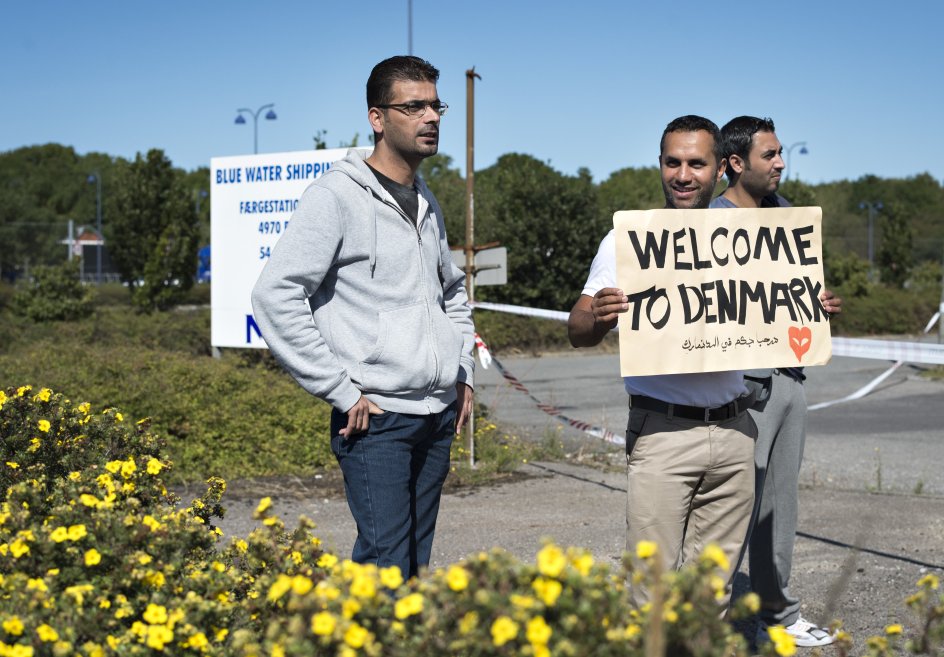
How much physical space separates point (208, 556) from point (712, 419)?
157 centimetres

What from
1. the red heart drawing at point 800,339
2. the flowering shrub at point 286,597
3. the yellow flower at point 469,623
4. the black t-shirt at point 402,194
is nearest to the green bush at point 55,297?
the flowering shrub at point 286,597

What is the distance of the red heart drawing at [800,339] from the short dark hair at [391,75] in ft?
4.54

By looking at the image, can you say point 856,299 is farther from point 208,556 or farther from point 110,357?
point 208,556

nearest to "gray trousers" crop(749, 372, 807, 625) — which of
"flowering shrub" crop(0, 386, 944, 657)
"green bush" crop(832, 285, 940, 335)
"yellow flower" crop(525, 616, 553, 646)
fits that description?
"flowering shrub" crop(0, 386, 944, 657)

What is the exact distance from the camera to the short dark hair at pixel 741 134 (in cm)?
440

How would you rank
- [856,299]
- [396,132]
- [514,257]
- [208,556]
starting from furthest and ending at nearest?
[856,299] < [514,257] < [396,132] < [208,556]

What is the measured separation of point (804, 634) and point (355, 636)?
3001 millimetres

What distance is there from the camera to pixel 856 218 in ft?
258

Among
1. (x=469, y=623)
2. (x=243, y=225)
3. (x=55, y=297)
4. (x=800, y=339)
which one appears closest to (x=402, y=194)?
(x=800, y=339)

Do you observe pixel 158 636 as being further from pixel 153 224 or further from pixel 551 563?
pixel 153 224

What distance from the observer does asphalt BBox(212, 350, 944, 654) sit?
17.7ft

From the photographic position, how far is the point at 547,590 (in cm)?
191

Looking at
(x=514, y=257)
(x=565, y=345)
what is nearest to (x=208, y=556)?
(x=565, y=345)

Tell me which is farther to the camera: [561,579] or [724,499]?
[724,499]
